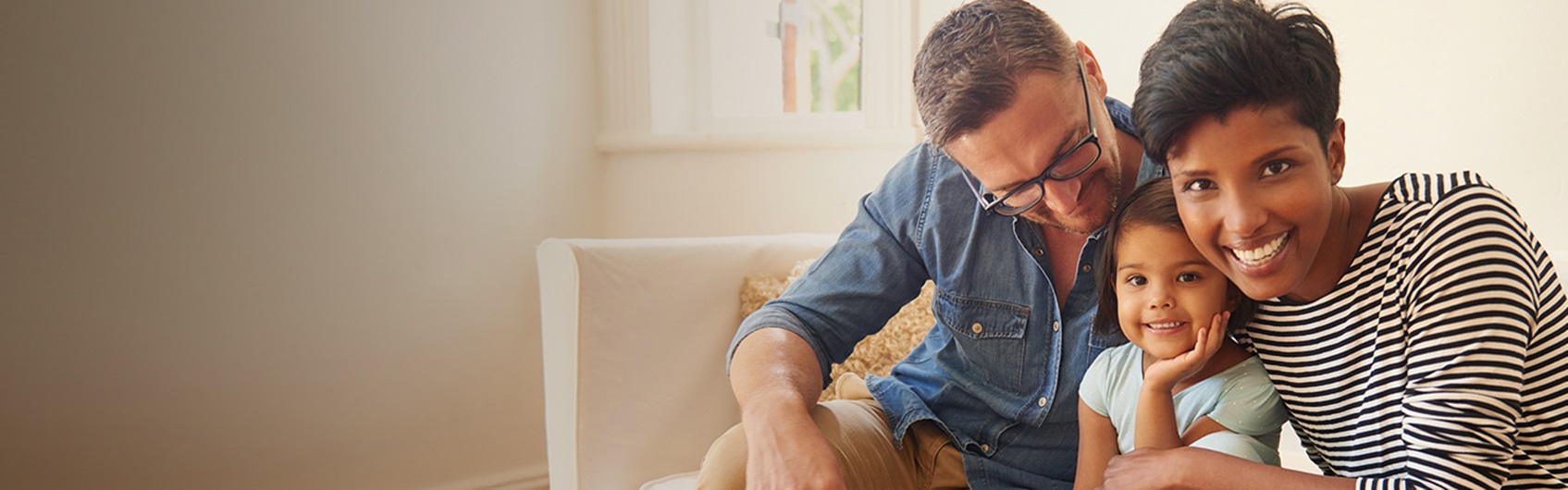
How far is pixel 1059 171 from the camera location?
1.22 m

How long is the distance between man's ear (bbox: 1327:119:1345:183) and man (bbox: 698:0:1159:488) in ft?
0.86

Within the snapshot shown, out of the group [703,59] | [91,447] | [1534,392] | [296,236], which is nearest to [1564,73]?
[1534,392]

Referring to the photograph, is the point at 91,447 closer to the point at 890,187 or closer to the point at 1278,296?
the point at 890,187

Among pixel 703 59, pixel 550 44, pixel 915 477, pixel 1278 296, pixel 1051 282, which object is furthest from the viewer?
pixel 703 59

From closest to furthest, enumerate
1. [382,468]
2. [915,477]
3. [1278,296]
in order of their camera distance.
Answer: [1278,296] < [915,477] < [382,468]

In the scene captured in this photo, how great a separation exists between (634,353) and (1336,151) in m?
1.01

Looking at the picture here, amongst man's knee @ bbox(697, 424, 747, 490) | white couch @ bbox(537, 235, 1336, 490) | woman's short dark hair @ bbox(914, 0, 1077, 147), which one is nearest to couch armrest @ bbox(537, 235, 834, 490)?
white couch @ bbox(537, 235, 1336, 490)

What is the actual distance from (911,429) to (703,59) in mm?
1776

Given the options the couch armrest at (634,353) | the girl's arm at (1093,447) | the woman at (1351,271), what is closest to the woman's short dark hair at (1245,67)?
the woman at (1351,271)

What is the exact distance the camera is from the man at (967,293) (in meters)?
1.21

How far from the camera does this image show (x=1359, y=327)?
100 cm

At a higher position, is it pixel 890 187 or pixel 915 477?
pixel 890 187

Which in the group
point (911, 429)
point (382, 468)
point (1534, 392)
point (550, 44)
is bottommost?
point (382, 468)

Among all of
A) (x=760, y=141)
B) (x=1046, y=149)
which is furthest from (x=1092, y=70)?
(x=760, y=141)
